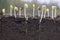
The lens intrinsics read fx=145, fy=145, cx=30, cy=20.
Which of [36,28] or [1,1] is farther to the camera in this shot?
[1,1]

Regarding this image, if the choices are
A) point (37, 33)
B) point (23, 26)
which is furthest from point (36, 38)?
point (23, 26)

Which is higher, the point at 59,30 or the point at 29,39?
the point at 59,30

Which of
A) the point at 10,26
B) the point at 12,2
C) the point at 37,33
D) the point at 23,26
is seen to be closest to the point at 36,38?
the point at 37,33

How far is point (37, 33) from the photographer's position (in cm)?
183

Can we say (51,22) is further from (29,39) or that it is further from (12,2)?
(12,2)

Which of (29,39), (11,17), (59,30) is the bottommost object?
(29,39)

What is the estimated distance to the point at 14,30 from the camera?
73.2 inches

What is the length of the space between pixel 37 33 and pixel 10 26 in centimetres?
36

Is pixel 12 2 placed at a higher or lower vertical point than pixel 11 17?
higher

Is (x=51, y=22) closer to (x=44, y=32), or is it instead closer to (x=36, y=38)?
(x=44, y=32)

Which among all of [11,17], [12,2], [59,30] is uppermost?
[12,2]

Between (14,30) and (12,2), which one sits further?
(12,2)

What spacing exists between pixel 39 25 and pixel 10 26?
0.37 meters

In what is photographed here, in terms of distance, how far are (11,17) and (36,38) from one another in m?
0.42
